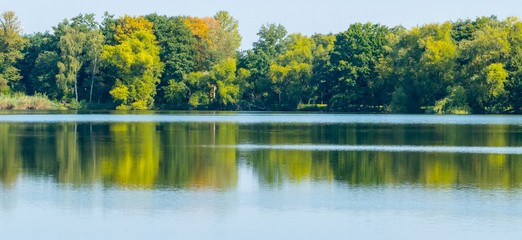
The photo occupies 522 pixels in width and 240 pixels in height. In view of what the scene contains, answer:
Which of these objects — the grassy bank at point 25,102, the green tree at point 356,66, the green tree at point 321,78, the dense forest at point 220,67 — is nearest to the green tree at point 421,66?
the dense forest at point 220,67

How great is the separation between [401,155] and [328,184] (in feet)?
30.5

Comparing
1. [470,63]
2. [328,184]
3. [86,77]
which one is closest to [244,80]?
[86,77]

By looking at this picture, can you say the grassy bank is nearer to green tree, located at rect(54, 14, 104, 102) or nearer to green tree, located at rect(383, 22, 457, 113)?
green tree, located at rect(54, 14, 104, 102)

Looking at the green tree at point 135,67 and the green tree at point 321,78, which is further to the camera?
the green tree at point 135,67

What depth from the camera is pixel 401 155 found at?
30.6m

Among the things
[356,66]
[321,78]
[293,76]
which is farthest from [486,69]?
[293,76]

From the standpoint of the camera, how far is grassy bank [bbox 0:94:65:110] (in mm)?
95812

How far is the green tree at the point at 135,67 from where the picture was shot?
98.8 m

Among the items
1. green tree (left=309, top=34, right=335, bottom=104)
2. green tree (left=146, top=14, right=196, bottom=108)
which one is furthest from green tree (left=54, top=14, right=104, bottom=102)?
green tree (left=309, top=34, right=335, bottom=104)

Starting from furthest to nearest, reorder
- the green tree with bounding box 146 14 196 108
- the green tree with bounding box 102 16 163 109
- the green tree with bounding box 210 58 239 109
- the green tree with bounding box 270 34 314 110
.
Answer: the green tree with bounding box 146 14 196 108
the green tree with bounding box 210 58 239 109
the green tree with bounding box 102 16 163 109
the green tree with bounding box 270 34 314 110

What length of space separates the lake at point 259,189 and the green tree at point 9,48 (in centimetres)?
6586

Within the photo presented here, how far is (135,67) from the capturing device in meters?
101

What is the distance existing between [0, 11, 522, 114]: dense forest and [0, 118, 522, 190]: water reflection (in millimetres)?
39397

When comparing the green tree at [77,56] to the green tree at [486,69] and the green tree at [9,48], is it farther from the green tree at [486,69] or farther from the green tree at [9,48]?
the green tree at [486,69]
